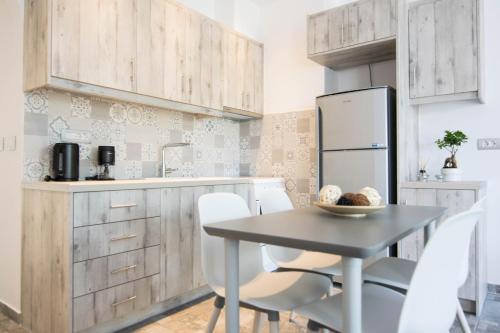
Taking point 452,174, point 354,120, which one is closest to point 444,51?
point 354,120

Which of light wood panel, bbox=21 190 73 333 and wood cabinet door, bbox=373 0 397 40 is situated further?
wood cabinet door, bbox=373 0 397 40

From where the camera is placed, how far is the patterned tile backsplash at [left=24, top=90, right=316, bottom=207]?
2.34m

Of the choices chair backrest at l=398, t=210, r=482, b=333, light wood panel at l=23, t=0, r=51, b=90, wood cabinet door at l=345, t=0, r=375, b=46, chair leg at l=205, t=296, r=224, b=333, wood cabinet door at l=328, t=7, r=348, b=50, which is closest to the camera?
chair backrest at l=398, t=210, r=482, b=333

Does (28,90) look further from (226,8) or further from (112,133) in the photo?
(226,8)

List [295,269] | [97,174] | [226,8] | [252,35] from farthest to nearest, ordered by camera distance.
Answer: [252,35], [226,8], [97,174], [295,269]

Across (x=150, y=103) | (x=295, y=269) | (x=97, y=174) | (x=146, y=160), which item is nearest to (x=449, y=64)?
(x=295, y=269)

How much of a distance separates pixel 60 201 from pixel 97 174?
2.29 feet

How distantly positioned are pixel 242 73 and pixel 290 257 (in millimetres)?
2226

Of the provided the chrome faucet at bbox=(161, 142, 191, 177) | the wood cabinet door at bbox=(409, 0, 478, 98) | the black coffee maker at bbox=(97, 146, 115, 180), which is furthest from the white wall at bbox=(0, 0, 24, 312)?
the wood cabinet door at bbox=(409, 0, 478, 98)

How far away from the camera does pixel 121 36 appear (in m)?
2.48

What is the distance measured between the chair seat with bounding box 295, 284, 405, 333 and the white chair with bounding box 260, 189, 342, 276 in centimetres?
42

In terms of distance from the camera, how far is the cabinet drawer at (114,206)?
1.94 meters

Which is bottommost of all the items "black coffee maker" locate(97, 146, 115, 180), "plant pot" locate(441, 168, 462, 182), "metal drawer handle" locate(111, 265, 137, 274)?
"metal drawer handle" locate(111, 265, 137, 274)

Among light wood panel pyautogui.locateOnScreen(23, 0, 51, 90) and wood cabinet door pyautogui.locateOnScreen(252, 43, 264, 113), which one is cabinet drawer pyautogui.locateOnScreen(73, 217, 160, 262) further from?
wood cabinet door pyautogui.locateOnScreen(252, 43, 264, 113)
